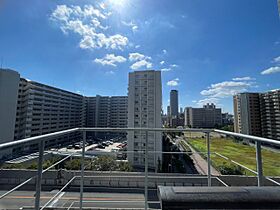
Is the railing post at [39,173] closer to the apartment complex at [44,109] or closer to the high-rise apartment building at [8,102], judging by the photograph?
the apartment complex at [44,109]

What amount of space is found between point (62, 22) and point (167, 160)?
16080mm

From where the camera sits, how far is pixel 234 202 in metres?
0.60

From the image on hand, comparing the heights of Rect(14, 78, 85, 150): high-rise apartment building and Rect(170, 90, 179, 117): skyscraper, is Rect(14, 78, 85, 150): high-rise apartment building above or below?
below

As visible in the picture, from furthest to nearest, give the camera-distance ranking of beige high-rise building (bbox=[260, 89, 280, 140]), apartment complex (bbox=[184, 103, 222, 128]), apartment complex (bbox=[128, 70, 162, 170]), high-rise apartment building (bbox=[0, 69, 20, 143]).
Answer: apartment complex (bbox=[184, 103, 222, 128])
beige high-rise building (bbox=[260, 89, 280, 140])
high-rise apartment building (bbox=[0, 69, 20, 143])
apartment complex (bbox=[128, 70, 162, 170])

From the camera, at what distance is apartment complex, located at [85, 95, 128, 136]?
46875 millimetres

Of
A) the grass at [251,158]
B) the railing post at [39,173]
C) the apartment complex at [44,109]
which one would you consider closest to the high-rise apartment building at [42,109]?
the apartment complex at [44,109]

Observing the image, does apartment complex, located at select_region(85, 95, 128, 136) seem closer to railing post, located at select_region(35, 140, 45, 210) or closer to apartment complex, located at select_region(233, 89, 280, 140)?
apartment complex, located at select_region(233, 89, 280, 140)

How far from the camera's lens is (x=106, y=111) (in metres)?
47.7

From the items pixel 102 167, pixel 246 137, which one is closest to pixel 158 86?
pixel 102 167

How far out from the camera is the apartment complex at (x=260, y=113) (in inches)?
1243

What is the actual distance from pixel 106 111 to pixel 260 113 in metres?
37.5

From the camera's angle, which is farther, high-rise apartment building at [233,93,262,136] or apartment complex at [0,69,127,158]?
high-rise apartment building at [233,93,262,136]

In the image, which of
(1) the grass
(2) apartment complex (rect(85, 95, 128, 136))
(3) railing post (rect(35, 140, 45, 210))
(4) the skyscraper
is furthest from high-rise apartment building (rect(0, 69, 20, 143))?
(4) the skyscraper

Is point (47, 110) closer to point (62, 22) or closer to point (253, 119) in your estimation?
point (62, 22)
